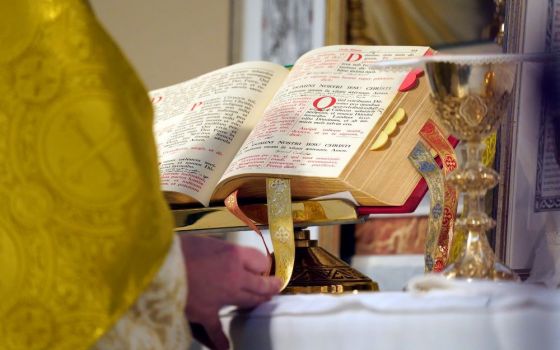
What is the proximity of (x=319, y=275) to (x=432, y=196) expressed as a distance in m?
0.14

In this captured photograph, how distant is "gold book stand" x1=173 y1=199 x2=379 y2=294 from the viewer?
1039mm

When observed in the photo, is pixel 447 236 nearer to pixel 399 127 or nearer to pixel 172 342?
pixel 399 127

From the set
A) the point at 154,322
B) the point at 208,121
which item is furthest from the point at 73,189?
the point at 208,121

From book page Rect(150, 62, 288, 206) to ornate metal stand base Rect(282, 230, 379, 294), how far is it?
0.42 ft

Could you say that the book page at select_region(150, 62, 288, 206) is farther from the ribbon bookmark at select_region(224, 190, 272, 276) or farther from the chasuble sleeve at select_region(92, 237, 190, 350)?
the chasuble sleeve at select_region(92, 237, 190, 350)

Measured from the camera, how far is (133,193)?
28.5 inches

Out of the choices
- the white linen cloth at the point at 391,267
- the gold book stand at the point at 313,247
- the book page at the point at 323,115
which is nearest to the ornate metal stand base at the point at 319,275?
the gold book stand at the point at 313,247

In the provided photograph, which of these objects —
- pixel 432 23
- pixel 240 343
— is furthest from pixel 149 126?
pixel 432 23

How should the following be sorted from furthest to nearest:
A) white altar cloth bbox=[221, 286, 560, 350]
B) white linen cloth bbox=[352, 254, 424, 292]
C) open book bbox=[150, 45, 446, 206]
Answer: white linen cloth bbox=[352, 254, 424, 292], open book bbox=[150, 45, 446, 206], white altar cloth bbox=[221, 286, 560, 350]

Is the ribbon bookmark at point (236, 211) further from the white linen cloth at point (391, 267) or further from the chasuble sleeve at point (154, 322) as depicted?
the white linen cloth at point (391, 267)

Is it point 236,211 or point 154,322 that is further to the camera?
point 236,211

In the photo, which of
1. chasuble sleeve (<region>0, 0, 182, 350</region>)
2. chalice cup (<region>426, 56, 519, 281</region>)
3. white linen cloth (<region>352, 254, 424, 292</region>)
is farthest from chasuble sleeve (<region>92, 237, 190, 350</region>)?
white linen cloth (<region>352, 254, 424, 292</region>)

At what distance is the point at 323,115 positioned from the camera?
107cm

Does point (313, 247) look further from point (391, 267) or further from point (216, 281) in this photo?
point (391, 267)
